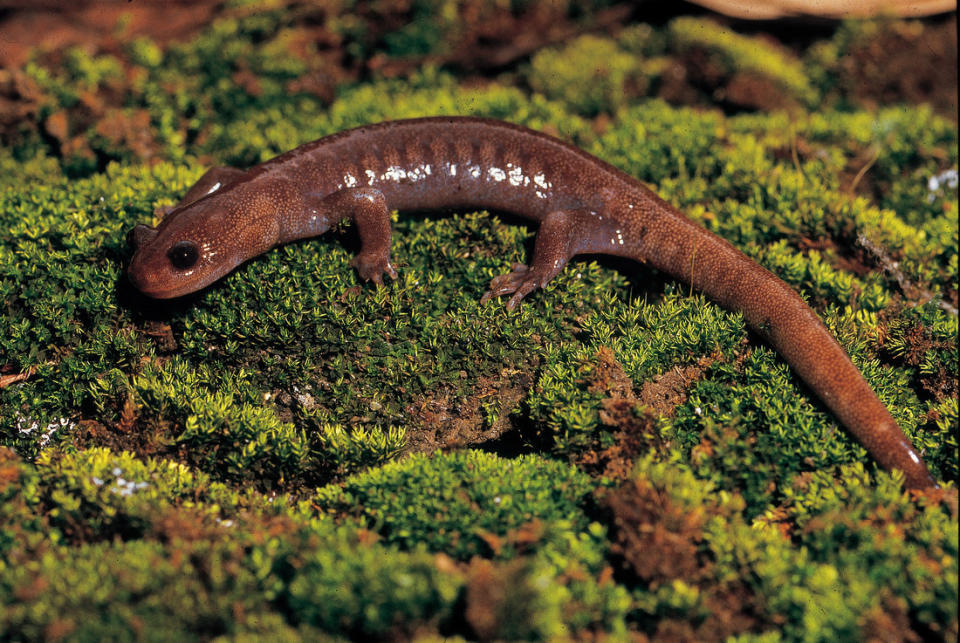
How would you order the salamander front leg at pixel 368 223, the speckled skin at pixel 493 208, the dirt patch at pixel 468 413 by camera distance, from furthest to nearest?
the salamander front leg at pixel 368 223
the dirt patch at pixel 468 413
the speckled skin at pixel 493 208

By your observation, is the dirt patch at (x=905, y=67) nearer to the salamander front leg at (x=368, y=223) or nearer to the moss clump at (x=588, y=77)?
the moss clump at (x=588, y=77)

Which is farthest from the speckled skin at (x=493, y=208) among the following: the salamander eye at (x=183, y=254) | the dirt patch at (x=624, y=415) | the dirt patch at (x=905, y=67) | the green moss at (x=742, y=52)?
the dirt patch at (x=905, y=67)

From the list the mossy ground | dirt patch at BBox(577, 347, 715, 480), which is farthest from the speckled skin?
dirt patch at BBox(577, 347, 715, 480)

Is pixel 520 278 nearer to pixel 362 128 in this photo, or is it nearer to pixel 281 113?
pixel 362 128

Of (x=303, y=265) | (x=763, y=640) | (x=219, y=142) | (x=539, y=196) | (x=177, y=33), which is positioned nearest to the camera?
(x=763, y=640)

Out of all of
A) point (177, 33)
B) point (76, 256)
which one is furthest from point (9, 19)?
point (76, 256)

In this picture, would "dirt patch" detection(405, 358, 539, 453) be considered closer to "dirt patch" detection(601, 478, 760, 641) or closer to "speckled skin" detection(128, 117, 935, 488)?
"speckled skin" detection(128, 117, 935, 488)
